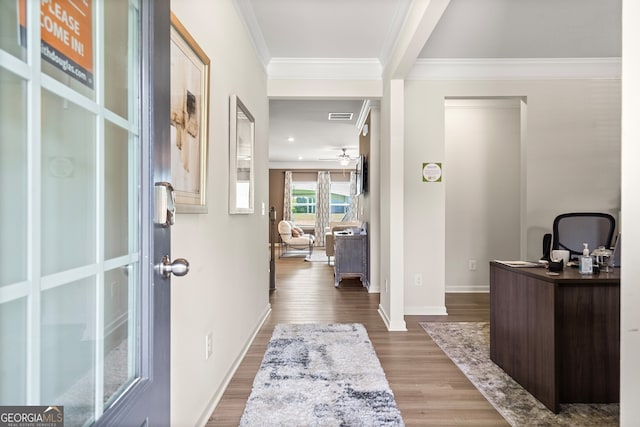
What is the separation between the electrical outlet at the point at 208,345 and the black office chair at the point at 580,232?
2553 millimetres

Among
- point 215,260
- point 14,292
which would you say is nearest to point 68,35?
point 14,292

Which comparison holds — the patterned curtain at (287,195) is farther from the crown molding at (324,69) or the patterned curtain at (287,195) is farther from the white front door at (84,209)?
the white front door at (84,209)

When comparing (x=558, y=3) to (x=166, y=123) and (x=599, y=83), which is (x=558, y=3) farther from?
(x=166, y=123)

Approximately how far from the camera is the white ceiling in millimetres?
2504

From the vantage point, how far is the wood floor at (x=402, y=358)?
177 cm

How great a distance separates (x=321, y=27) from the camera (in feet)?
9.14

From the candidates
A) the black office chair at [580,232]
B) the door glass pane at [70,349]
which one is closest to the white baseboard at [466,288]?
the black office chair at [580,232]

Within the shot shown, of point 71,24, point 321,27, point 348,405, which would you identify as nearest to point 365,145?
point 321,27

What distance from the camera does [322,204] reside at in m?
10.5

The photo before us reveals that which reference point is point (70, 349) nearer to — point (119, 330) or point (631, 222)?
point (119, 330)

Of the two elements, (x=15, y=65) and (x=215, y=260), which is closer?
(x=15, y=65)

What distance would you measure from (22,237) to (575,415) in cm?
234

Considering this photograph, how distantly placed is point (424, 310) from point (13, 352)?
3.51m

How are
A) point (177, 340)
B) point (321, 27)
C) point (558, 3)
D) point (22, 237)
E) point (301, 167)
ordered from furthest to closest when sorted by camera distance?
point (301, 167) → point (321, 27) → point (558, 3) → point (177, 340) → point (22, 237)
